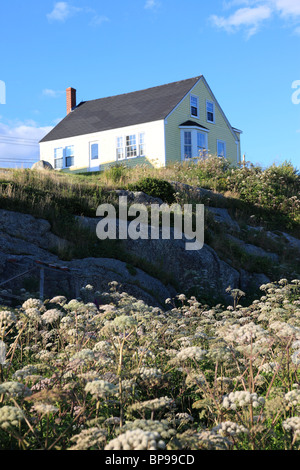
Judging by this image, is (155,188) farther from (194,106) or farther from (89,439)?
(194,106)

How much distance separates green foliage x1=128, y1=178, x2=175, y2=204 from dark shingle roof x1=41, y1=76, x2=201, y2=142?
14663 mm

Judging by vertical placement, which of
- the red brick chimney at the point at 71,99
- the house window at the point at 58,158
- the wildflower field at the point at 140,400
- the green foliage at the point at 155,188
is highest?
the red brick chimney at the point at 71,99

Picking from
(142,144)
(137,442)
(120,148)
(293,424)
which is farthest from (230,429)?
(120,148)

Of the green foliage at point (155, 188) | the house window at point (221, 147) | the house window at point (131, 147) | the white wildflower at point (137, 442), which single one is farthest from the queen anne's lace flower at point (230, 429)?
the house window at point (221, 147)

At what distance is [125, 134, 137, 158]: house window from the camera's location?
32125 mm

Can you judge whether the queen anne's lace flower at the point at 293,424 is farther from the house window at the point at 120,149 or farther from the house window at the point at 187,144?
the house window at the point at 120,149

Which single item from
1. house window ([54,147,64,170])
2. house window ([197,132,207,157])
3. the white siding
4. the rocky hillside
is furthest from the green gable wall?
the rocky hillside

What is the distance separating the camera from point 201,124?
33594 mm

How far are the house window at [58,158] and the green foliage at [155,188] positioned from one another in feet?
63.8

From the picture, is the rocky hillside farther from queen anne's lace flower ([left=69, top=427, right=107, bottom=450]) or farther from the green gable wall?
the green gable wall

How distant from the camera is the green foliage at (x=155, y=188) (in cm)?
1669
